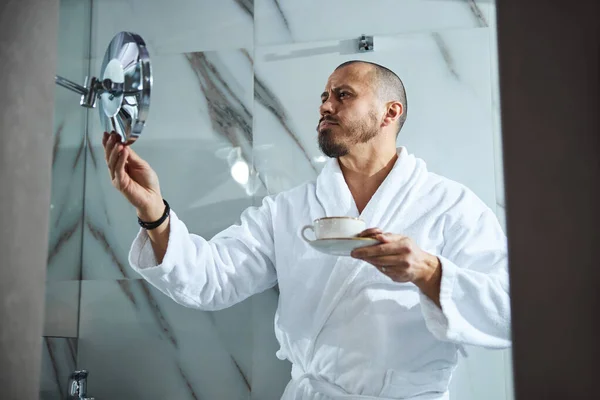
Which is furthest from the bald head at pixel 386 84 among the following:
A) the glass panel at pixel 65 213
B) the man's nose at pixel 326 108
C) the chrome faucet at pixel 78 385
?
the chrome faucet at pixel 78 385

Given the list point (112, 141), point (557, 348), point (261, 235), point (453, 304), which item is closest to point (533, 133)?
point (557, 348)

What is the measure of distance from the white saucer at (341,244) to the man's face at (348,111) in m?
0.46

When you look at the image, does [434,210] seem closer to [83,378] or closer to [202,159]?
[202,159]

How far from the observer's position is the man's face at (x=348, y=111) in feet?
5.29

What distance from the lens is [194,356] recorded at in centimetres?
169

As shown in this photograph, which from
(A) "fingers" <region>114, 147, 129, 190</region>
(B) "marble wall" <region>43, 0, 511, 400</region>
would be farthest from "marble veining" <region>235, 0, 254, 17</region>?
(A) "fingers" <region>114, 147, 129, 190</region>

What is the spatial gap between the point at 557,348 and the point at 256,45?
161 centimetres

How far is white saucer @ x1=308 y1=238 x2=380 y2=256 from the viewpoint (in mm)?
1157

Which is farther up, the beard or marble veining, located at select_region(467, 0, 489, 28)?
marble veining, located at select_region(467, 0, 489, 28)

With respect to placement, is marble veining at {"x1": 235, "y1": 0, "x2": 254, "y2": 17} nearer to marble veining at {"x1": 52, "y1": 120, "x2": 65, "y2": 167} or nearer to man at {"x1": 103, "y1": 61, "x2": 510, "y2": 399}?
man at {"x1": 103, "y1": 61, "x2": 510, "y2": 399}

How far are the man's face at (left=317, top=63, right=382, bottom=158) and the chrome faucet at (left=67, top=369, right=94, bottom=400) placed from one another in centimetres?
84

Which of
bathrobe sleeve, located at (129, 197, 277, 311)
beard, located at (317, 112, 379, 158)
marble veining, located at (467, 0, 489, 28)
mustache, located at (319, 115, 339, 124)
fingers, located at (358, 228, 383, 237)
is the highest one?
marble veining, located at (467, 0, 489, 28)

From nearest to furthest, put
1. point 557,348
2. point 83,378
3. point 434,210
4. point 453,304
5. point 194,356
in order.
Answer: point 557,348, point 453,304, point 434,210, point 83,378, point 194,356

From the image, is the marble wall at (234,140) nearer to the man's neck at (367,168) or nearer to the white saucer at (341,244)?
the man's neck at (367,168)
